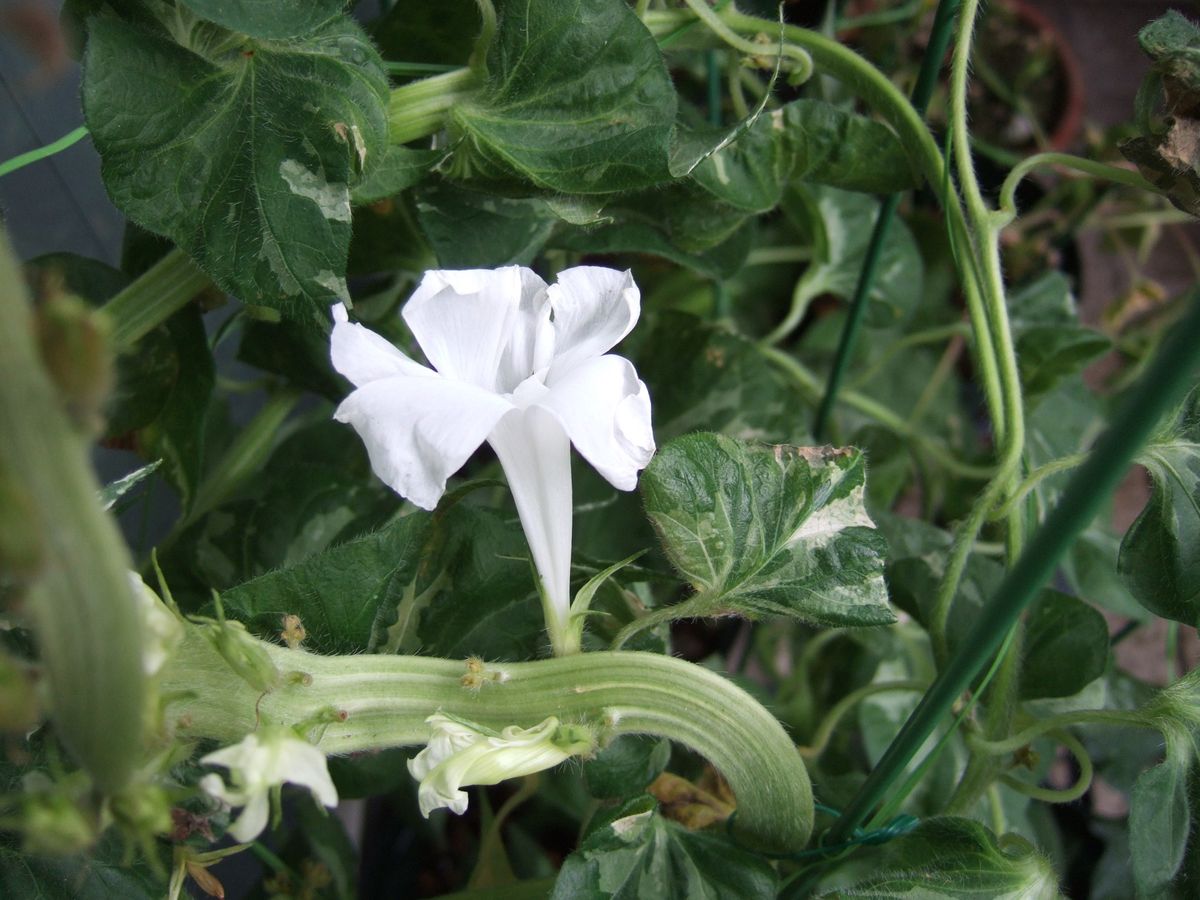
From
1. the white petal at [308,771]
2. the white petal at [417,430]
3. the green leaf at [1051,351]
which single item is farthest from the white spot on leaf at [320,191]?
the green leaf at [1051,351]

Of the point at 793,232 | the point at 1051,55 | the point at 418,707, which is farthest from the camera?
the point at 1051,55

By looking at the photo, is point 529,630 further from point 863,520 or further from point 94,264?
point 94,264

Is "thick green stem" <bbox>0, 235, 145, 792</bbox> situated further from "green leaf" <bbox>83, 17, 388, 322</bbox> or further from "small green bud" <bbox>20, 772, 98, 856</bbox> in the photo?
"green leaf" <bbox>83, 17, 388, 322</bbox>

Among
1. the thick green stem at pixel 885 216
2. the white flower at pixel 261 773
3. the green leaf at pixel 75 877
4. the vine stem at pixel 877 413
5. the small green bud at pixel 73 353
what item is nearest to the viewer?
the small green bud at pixel 73 353

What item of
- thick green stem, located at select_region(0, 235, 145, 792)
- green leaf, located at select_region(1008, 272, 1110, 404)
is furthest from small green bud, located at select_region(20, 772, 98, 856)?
green leaf, located at select_region(1008, 272, 1110, 404)

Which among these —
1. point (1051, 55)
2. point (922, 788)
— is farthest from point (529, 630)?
point (1051, 55)

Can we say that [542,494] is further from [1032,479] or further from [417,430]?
[1032,479]

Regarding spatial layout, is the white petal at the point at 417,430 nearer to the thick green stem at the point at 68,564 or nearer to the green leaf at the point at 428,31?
the thick green stem at the point at 68,564

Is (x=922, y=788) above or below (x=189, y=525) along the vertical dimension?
below
